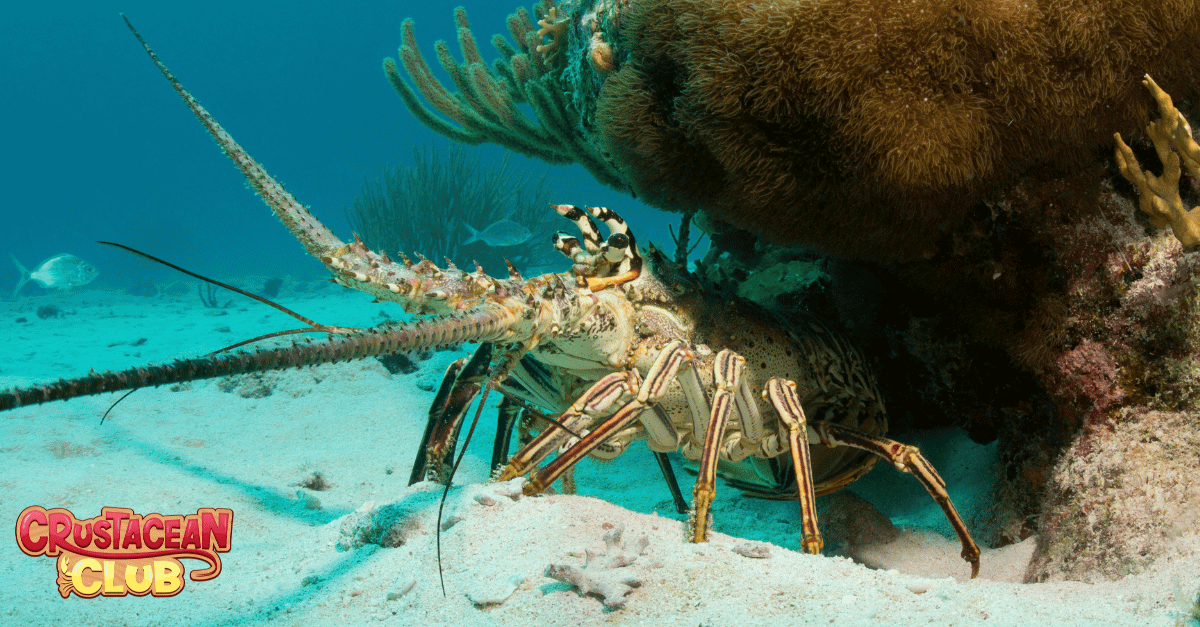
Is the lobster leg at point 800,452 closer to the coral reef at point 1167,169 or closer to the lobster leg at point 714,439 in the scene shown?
the lobster leg at point 714,439

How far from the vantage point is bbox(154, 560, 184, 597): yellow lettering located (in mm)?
2043

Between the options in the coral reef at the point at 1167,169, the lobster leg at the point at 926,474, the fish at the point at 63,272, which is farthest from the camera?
the fish at the point at 63,272

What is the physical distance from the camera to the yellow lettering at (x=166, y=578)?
204 centimetres

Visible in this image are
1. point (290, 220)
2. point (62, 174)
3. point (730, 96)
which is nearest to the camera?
point (290, 220)

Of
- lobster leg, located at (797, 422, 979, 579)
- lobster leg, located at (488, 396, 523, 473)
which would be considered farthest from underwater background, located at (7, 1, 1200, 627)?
lobster leg, located at (488, 396, 523, 473)

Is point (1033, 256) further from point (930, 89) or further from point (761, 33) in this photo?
point (761, 33)

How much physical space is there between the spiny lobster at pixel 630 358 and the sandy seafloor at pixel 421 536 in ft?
1.00

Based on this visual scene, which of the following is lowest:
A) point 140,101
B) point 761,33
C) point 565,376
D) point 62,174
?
point 565,376

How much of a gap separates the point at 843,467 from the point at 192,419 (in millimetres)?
5063

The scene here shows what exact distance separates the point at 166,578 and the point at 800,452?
247cm

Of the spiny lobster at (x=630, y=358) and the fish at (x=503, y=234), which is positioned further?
the fish at (x=503, y=234)

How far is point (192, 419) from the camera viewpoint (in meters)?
4.84

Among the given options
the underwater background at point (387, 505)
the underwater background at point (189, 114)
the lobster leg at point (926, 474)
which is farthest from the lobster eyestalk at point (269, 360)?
the underwater background at point (189, 114)

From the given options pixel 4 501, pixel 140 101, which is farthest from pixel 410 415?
pixel 140 101
